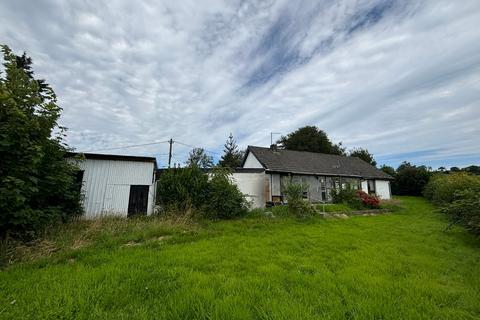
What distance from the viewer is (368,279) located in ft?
13.7

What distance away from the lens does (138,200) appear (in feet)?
38.2

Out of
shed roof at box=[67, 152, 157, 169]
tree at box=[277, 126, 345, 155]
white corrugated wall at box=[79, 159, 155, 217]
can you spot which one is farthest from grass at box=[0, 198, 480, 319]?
tree at box=[277, 126, 345, 155]

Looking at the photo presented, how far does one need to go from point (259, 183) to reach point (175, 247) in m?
11.8

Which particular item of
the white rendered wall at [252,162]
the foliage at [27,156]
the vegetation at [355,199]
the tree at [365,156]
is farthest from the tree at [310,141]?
the foliage at [27,156]

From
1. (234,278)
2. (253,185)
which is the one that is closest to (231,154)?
(253,185)

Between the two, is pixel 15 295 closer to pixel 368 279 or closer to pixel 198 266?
pixel 198 266

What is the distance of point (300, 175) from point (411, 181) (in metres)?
22.3

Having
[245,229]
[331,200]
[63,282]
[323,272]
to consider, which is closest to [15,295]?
[63,282]

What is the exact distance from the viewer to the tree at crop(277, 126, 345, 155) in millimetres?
37688

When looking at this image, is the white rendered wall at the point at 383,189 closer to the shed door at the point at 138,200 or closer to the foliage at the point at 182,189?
the foliage at the point at 182,189

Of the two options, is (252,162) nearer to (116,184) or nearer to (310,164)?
(310,164)

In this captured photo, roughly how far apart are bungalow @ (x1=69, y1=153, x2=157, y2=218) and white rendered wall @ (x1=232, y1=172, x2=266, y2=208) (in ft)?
21.1

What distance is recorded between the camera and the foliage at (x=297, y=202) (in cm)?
1244

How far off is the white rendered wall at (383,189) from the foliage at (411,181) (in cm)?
828
